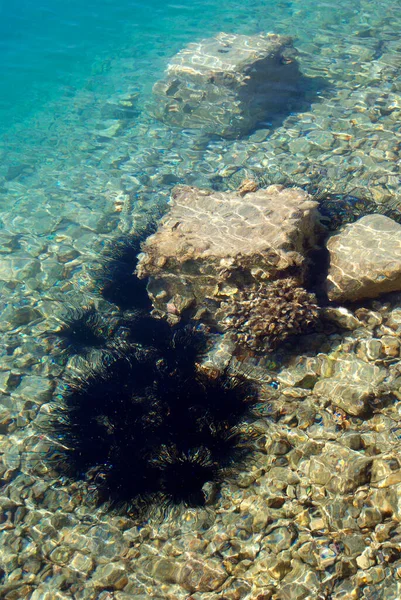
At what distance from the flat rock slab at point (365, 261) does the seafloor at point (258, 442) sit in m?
0.28

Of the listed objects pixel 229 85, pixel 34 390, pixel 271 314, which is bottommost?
pixel 34 390

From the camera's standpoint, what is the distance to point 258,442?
4.28 m

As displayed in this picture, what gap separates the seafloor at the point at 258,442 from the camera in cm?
344

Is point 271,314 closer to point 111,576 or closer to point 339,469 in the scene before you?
point 339,469

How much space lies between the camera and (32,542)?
165 inches

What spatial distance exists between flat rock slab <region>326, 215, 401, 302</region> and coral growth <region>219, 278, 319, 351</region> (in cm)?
43

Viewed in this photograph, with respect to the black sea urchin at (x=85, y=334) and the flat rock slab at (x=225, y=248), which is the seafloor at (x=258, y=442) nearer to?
the black sea urchin at (x=85, y=334)

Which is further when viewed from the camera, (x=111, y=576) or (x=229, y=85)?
(x=229, y=85)

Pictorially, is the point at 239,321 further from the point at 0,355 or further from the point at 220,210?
the point at 0,355

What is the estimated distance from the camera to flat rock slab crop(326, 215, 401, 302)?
484cm

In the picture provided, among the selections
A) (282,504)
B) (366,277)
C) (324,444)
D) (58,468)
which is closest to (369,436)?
(324,444)

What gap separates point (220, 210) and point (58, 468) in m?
3.81

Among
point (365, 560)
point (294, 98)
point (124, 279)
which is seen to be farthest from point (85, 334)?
point (294, 98)

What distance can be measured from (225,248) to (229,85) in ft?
22.1
